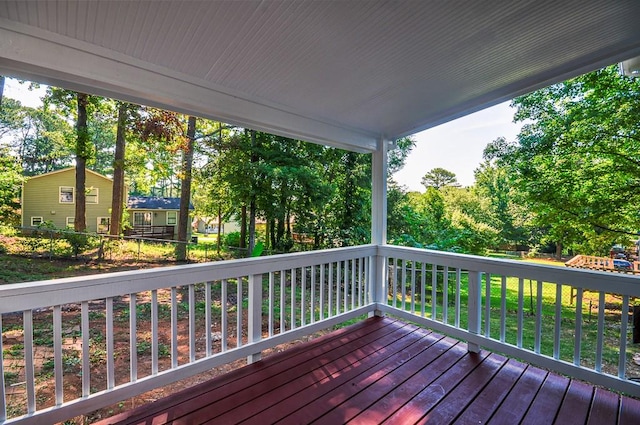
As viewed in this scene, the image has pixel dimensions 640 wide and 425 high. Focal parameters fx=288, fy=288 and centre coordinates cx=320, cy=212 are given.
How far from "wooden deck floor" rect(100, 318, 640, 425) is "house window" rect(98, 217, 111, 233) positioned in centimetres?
656

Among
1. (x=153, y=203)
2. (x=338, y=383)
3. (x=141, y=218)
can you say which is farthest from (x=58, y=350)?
(x=153, y=203)

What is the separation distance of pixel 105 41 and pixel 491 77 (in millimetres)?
2965

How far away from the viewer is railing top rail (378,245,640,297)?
2092 mm

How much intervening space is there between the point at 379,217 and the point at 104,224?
274 inches

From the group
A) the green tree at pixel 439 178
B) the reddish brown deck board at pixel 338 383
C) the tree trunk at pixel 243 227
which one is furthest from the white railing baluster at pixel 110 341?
the green tree at pixel 439 178

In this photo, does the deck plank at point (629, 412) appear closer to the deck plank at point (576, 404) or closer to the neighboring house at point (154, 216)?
the deck plank at point (576, 404)

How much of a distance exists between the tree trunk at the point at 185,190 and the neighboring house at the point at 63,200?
1.67 m

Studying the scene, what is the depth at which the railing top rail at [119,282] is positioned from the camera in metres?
1.65

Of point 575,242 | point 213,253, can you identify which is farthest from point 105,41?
point 213,253

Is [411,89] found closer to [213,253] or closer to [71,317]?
[71,317]

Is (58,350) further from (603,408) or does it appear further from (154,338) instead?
(603,408)

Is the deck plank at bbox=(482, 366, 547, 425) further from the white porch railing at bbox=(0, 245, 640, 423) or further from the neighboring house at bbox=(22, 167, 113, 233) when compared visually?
the neighboring house at bbox=(22, 167, 113, 233)

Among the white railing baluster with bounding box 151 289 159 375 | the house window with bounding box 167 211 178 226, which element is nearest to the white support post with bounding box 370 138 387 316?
the white railing baluster with bounding box 151 289 159 375

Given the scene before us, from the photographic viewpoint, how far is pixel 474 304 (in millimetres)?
2904
